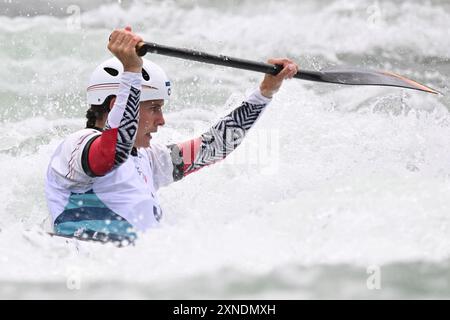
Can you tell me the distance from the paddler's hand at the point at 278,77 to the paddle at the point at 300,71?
30mm

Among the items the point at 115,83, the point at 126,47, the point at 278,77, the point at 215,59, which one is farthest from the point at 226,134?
the point at 126,47

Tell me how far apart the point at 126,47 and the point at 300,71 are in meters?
1.14

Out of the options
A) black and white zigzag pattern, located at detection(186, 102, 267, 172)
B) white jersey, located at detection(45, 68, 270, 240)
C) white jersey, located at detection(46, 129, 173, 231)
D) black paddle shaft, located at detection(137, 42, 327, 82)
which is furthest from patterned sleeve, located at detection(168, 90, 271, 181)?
white jersey, located at detection(46, 129, 173, 231)

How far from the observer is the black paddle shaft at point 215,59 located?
3.59 m

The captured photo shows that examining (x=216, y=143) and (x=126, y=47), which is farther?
(x=216, y=143)

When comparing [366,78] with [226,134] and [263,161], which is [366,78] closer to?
[226,134]

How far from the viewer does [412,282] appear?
2982 millimetres

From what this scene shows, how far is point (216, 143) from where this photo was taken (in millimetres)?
4582

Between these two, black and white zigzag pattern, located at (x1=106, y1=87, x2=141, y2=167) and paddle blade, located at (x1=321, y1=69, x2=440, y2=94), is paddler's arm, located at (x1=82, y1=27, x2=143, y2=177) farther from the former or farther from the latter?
paddle blade, located at (x1=321, y1=69, x2=440, y2=94)

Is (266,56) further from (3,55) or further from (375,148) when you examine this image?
(375,148)

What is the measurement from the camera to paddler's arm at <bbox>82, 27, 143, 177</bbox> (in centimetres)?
356

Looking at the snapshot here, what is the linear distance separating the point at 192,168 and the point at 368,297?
193 cm

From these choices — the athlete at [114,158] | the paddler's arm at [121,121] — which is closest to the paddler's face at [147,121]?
the athlete at [114,158]
